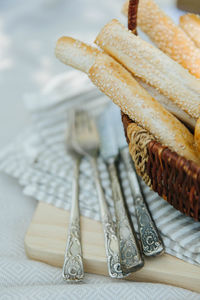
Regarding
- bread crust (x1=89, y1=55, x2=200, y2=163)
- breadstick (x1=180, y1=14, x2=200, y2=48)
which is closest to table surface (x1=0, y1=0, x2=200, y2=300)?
bread crust (x1=89, y1=55, x2=200, y2=163)

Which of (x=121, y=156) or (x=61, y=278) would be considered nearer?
(x=61, y=278)

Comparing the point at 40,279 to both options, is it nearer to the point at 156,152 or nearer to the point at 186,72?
the point at 156,152

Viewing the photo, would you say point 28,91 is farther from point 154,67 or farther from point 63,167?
point 154,67

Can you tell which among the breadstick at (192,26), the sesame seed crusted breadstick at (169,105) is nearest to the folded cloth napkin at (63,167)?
the sesame seed crusted breadstick at (169,105)

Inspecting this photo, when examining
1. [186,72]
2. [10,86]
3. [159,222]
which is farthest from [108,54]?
[10,86]

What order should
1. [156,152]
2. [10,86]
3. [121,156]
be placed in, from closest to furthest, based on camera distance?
1. [156,152]
2. [121,156]
3. [10,86]

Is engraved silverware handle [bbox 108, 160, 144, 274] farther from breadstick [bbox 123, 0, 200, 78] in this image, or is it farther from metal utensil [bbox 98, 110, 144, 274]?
breadstick [bbox 123, 0, 200, 78]
